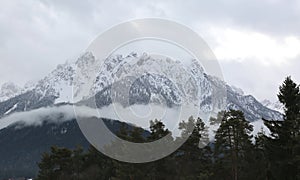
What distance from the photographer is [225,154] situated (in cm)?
5144

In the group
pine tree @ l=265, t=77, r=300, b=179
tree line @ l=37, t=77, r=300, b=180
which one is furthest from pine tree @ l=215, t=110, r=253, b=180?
pine tree @ l=265, t=77, r=300, b=179

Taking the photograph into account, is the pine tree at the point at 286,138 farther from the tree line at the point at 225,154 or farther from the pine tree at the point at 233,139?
the pine tree at the point at 233,139

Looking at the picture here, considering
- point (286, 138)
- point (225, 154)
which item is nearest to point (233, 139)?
point (225, 154)

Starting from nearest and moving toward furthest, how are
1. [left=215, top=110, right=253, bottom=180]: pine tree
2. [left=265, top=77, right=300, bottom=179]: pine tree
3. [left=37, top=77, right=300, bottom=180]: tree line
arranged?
[left=265, top=77, right=300, bottom=179]: pine tree
[left=37, top=77, right=300, bottom=180]: tree line
[left=215, top=110, right=253, bottom=180]: pine tree

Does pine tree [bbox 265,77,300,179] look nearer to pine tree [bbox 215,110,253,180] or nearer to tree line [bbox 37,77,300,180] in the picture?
tree line [bbox 37,77,300,180]

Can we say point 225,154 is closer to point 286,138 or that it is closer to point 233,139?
point 233,139

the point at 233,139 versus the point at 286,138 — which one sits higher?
the point at 233,139

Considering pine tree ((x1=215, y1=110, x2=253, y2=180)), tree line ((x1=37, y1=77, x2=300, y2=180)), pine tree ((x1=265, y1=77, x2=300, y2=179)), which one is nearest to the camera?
pine tree ((x1=265, y1=77, x2=300, y2=179))

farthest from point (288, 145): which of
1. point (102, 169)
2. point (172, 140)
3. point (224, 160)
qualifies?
point (102, 169)

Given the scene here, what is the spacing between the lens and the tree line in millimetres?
37812

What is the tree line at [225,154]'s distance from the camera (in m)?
37.8

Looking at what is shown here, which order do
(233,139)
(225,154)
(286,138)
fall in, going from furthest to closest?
(225,154) → (233,139) → (286,138)

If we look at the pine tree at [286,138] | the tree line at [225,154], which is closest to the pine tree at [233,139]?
the tree line at [225,154]

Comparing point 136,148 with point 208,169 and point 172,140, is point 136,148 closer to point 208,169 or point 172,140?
point 172,140
